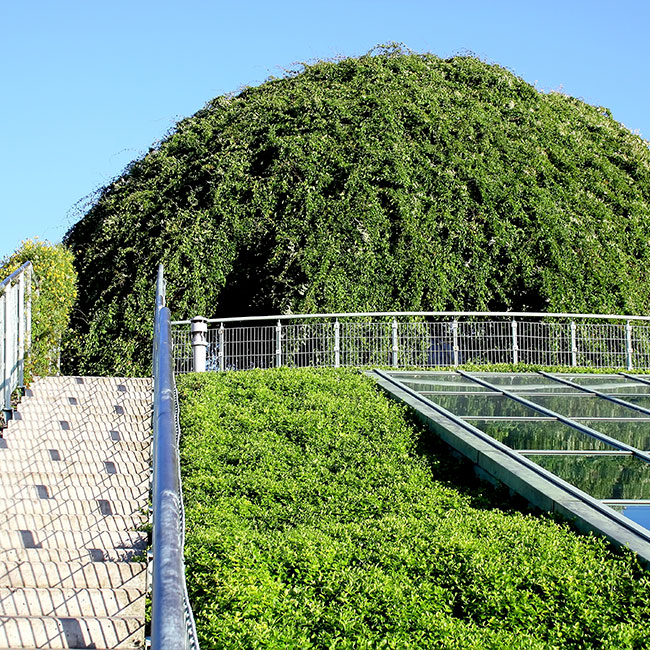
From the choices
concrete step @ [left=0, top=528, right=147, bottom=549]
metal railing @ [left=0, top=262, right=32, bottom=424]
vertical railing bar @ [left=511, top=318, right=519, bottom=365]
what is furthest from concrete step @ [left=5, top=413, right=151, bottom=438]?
vertical railing bar @ [left=511, top=318, right=519, bottom=365]

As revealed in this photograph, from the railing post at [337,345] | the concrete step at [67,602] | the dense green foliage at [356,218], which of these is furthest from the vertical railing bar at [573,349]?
the concrete step at [67,602]

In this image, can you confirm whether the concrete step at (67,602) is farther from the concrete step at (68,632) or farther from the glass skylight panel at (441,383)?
the glass skylight panel at (441,383)

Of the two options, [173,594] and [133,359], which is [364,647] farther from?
[133,359]

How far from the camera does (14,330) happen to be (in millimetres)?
10953

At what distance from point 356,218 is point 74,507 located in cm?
1256

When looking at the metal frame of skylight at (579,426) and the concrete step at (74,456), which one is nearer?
the concrete step at (74,456)

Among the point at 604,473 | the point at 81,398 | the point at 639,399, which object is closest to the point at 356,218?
the point at 639,399

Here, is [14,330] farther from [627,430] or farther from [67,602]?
[627,430]

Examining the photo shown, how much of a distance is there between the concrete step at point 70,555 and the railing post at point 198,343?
7.75 m

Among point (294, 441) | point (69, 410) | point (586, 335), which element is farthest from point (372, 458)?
point (586, 335)

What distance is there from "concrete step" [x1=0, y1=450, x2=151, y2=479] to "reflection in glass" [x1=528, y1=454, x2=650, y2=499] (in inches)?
160

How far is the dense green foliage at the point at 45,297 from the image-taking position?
1292 cm

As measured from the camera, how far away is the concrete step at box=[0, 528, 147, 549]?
23.6ft

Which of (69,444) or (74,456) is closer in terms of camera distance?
(74,456)
